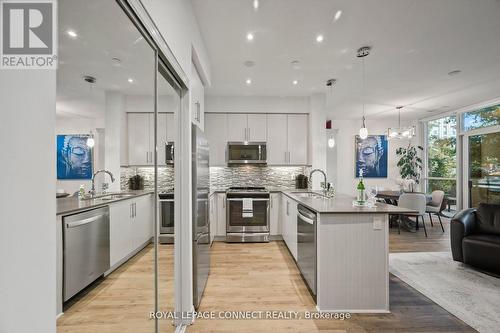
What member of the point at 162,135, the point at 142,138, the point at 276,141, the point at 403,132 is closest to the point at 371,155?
the point at 403,132

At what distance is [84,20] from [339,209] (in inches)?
90.6

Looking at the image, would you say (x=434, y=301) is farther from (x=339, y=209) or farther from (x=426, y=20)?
(x=426, y=20)

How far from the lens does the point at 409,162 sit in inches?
264

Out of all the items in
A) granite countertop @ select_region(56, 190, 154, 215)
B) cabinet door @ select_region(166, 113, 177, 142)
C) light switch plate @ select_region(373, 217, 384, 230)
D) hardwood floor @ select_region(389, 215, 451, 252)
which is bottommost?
hardwood floor @ select_region(389, 215, 451, 252)

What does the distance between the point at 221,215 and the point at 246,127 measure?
183 cm

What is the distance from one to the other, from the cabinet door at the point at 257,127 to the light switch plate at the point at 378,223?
Answer: 288cm

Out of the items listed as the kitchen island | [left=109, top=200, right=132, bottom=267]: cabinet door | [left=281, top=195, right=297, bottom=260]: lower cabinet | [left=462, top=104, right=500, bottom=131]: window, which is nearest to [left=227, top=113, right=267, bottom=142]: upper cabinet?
[left=281, top=195, right=297, bottom=260]: lower cabinet

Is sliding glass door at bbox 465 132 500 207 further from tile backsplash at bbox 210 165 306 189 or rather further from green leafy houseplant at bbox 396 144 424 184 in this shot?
tile backsplash at bbox 210 165 306 189

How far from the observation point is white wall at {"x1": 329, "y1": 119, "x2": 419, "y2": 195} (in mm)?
7000

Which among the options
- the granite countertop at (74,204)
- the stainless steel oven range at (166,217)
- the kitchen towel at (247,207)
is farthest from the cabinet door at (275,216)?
the granite countertop at (74,204)

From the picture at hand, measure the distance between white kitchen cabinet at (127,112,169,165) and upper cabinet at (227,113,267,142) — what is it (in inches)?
125

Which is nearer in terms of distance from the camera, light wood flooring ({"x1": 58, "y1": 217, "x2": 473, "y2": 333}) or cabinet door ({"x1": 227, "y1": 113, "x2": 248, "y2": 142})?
light wood flooring ({"x1": 58, "y1": 217, "x2": 473, "y2": 333})

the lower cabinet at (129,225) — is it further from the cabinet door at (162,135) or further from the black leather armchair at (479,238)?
the black leather armchair at (479,238)

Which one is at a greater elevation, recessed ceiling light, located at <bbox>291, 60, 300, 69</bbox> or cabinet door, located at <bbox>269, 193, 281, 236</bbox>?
recessed ceiling light, located at <bbox>291, 60, 300, 69</bbox>
